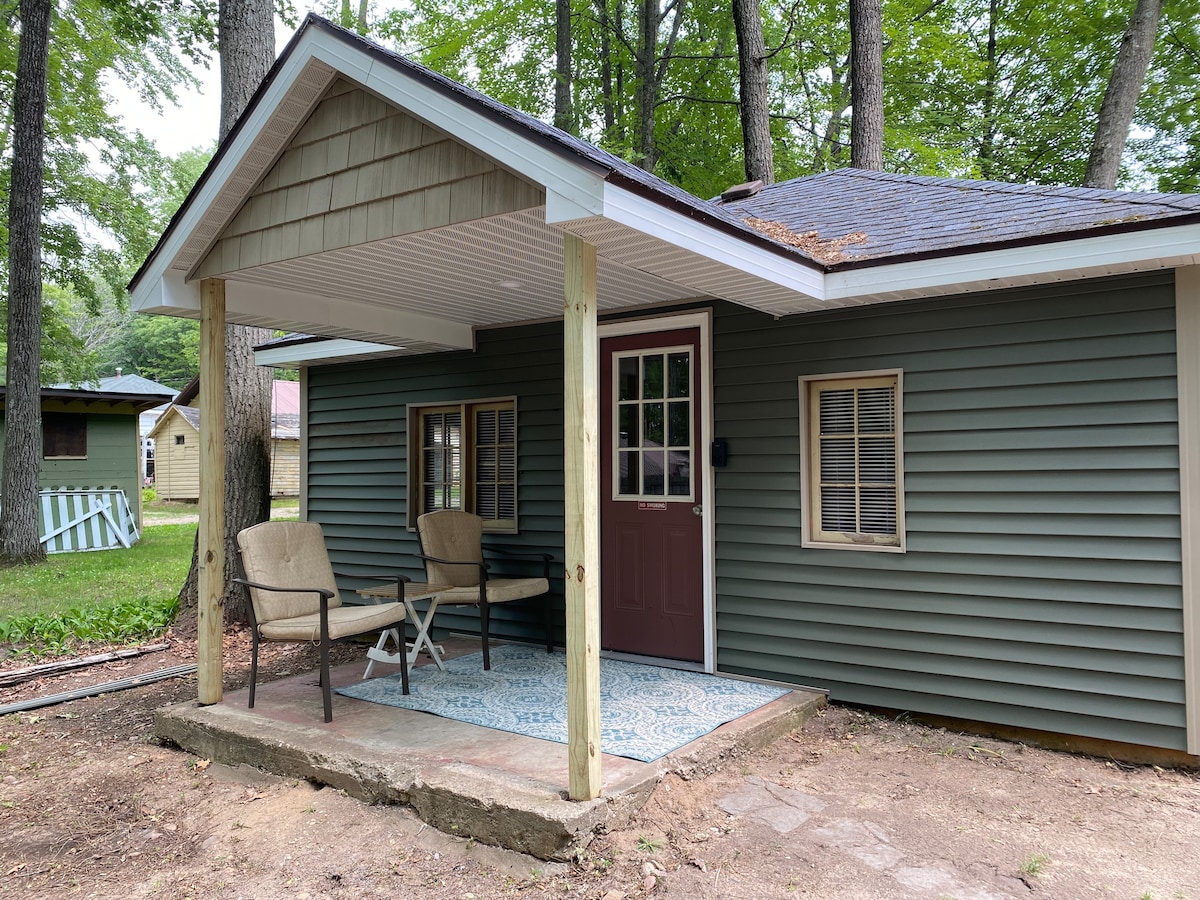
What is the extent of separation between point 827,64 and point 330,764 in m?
16.3

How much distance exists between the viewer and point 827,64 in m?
16.0

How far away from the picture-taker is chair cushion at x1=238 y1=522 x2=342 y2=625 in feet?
15.0

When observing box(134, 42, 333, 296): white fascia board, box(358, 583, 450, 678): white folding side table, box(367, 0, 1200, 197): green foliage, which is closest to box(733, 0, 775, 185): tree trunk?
box(367, 0, 1200, 197): green foliage

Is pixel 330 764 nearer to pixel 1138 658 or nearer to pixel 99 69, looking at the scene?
pixel 1138 658

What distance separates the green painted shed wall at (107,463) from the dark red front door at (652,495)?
12831mm

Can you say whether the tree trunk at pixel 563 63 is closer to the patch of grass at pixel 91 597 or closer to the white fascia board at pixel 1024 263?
the patch of grass at pixel 91 597

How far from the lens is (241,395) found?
24.2ft

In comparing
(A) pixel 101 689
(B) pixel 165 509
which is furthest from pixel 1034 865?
(B) pixel 165 509

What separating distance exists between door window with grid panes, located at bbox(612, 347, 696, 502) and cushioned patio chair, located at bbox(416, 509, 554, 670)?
883mm

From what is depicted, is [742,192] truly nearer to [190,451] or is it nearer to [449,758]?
[449,758]

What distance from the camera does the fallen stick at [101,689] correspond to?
4980 millimetres

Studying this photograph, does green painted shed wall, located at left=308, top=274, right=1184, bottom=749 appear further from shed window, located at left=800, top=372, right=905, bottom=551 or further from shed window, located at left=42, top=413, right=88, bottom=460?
shed window, located at left=42, top=413, right=88, bottom=460

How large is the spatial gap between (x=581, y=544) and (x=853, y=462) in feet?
7.15

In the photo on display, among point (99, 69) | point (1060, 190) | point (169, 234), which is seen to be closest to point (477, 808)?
point (169, 234)
